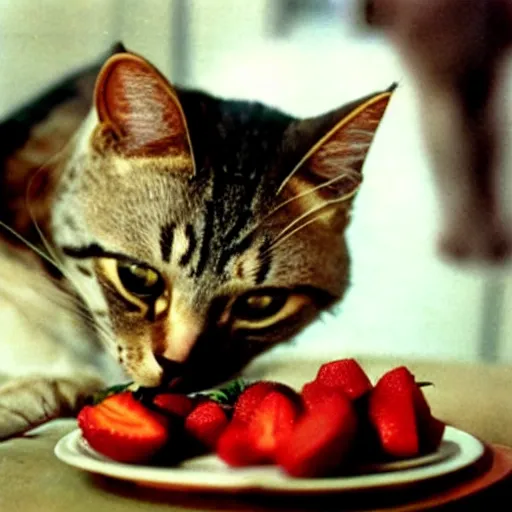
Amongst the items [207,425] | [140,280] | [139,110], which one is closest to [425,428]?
[207,425]

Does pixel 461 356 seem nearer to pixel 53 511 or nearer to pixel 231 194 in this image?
pixel 231 194

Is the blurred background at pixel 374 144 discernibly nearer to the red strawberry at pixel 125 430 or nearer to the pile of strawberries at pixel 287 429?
the pile of strawberries at pixel 287 429

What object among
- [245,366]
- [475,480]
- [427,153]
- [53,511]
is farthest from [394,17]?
[53,511]

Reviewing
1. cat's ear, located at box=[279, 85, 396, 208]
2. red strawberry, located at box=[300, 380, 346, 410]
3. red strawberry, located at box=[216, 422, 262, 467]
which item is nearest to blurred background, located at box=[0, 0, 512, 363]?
cat's ear, located at box=[279, 85, 396, 208]

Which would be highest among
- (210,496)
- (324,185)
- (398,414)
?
(324,185)

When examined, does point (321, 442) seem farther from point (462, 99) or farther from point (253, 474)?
point (462, 99)

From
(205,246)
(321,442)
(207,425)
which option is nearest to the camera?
(321,442)
